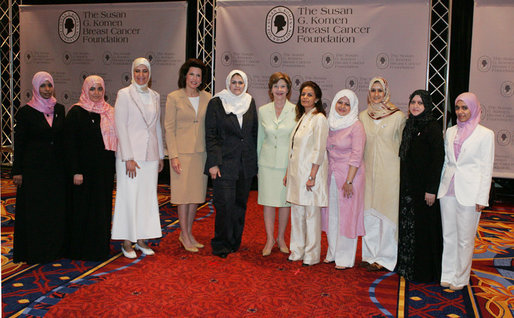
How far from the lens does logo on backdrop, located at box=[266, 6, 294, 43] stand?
607 cm

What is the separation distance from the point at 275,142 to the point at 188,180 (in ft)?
2.46

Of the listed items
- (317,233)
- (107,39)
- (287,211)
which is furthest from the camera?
(107,39)

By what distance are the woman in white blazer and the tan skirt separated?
5.84 feet

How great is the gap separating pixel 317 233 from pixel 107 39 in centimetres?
478

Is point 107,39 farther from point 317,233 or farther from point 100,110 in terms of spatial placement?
point 317,233

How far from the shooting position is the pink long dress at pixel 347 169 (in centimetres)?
326

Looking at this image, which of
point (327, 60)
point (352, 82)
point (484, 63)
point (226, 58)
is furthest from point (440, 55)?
point (226, 58)

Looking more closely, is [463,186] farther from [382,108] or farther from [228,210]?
[228,210]

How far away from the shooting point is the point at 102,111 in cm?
347

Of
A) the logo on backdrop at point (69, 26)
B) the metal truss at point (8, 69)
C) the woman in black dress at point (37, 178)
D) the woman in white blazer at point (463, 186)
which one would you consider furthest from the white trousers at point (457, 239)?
the metal truss at point (8, 69)

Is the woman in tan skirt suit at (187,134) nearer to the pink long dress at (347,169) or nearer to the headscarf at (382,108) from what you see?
the pink long dress at (347,169)

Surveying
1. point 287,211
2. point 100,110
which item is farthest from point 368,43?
point 100,110

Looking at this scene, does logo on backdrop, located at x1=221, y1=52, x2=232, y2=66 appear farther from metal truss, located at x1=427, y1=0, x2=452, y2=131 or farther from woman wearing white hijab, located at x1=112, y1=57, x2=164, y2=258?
woman wearing white hijab, located at x1=112, y1=57, x2=164, y2=258

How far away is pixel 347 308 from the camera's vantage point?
2.72 m
